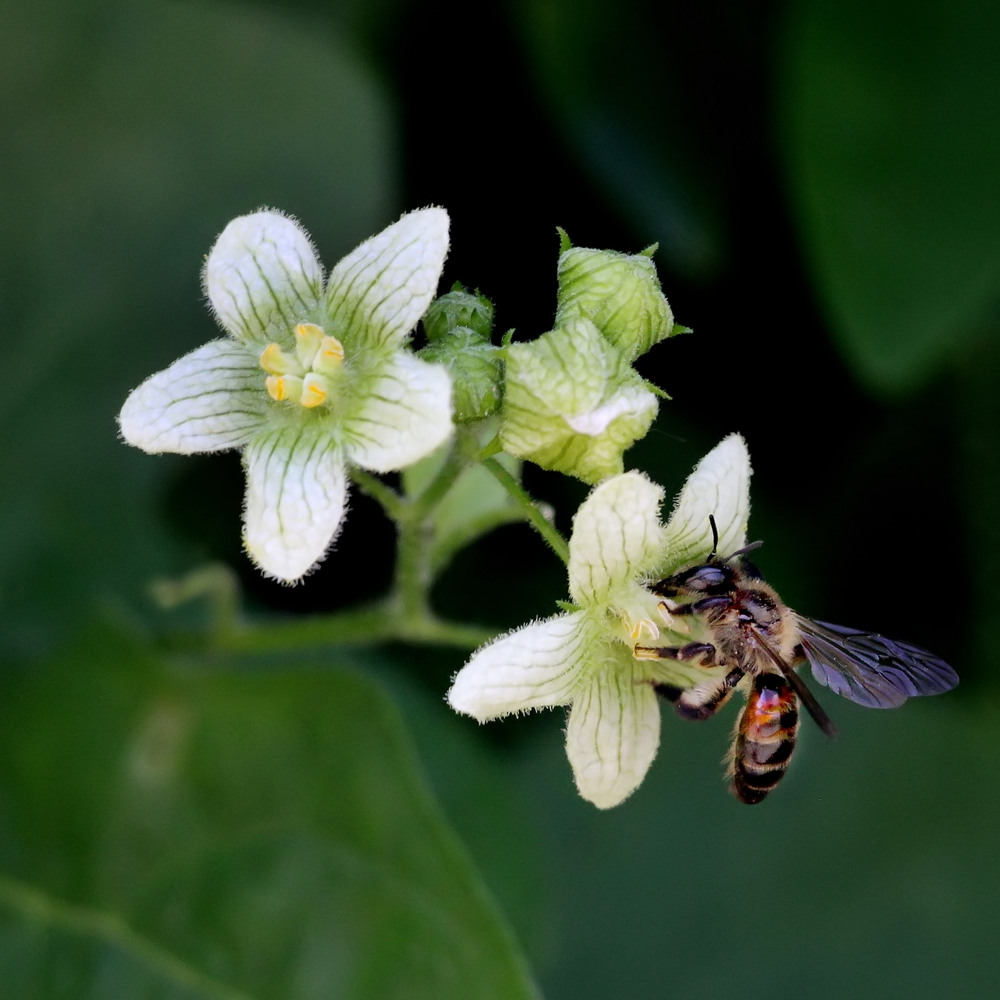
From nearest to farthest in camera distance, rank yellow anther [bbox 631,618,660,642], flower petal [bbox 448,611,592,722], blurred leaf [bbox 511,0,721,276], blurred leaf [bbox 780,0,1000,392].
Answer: flower petal [bbox 448,611,592,722] → yellow anther [bbox 631,618,660,642] → blurred leaf [bbox 780,0,1000,392] → blurred leaf [bbox 511,0,721,276]

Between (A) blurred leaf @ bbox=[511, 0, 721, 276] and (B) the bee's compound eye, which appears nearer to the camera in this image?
(B) the bee's compound eye

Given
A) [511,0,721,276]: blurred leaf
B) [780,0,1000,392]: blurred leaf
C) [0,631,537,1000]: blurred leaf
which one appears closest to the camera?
[0,631,537,1000]: blurred leaf

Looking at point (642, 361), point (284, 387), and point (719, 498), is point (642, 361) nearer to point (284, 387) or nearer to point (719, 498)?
point (719, 498)

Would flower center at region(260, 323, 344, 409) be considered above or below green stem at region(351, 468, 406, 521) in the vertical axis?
above

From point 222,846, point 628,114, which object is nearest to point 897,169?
point 628,114

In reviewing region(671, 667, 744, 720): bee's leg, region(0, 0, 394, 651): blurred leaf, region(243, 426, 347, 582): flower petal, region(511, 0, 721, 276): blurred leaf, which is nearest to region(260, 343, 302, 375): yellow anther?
region(243, 426, 347, 582): flower petal

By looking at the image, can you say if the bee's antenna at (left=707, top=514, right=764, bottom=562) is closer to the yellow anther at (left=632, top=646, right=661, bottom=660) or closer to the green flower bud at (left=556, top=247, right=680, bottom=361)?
the yellow anther at (left=632, top=646, right=661, bottom=660)

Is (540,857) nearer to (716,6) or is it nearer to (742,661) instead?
(742,661)

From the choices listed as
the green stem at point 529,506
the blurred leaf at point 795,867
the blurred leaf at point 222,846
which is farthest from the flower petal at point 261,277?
the blurred leaf at point 795,867
